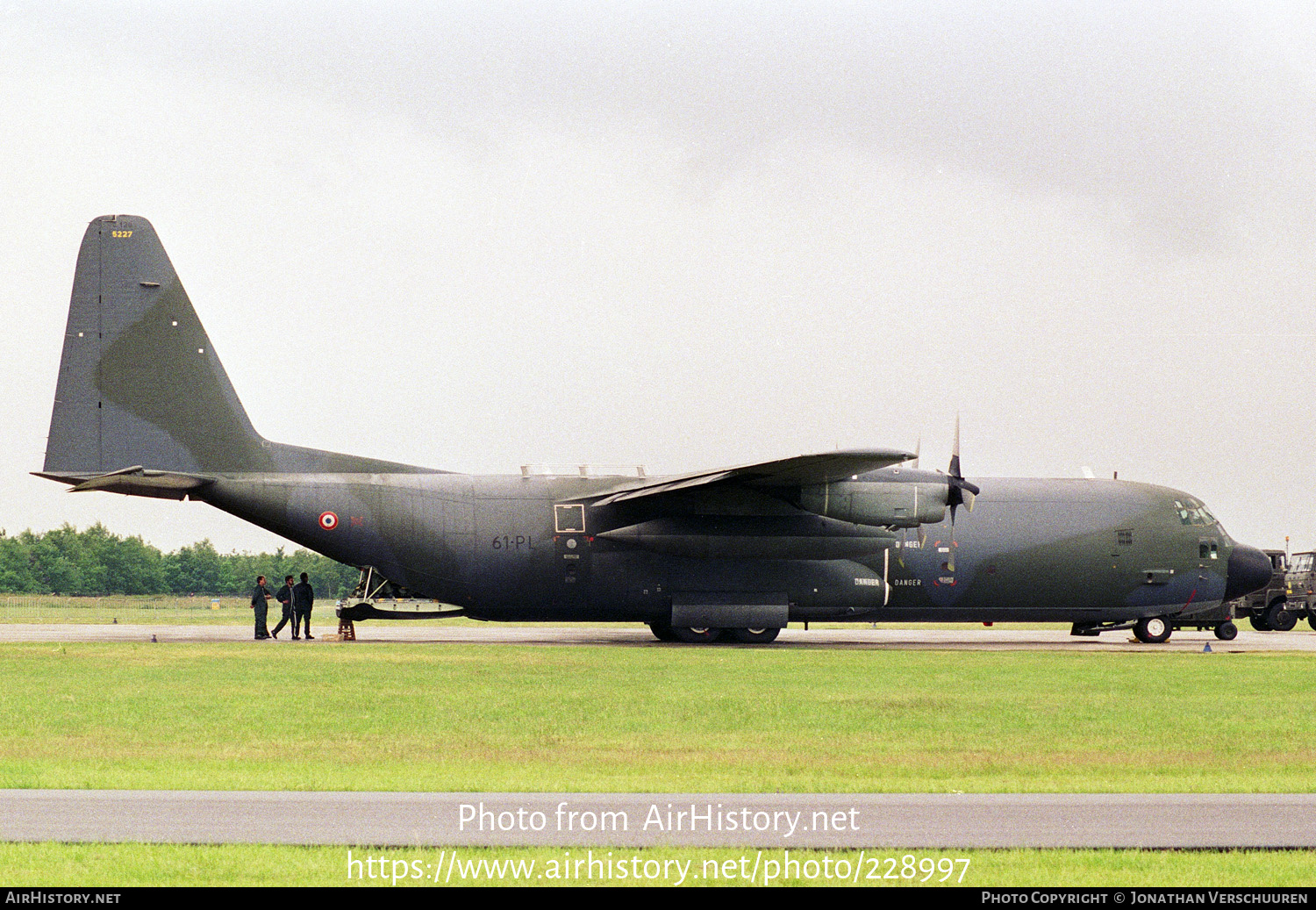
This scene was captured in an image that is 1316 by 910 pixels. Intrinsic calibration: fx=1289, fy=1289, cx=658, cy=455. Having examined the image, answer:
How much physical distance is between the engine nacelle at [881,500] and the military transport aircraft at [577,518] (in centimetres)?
5

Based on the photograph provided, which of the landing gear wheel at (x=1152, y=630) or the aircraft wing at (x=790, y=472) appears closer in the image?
the aircraft wing at (x=790, y=472)

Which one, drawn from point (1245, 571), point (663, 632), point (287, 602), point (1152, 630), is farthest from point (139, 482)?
point (1245, 571)

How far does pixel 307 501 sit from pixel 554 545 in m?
6.08

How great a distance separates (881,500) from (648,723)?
15.1 meters

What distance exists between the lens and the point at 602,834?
30.3 feet

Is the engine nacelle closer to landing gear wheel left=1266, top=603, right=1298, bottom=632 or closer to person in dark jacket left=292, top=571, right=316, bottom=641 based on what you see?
person in dark jacket left=292, top=571, right=316, bottom=641

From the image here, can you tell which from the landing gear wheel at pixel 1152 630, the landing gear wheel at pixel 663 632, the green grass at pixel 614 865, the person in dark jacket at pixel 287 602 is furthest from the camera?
the landing gear wheel at pixel 1152 630

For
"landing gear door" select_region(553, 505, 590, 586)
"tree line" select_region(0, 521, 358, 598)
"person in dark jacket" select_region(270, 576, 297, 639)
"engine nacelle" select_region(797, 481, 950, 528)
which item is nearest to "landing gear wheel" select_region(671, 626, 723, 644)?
"landing gear door" select_region(553, 505, 590, 586)

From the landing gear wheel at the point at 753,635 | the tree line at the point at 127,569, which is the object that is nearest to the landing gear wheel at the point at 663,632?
the landing gear wheel at the point at 753,635

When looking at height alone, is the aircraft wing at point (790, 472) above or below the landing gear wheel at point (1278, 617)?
above

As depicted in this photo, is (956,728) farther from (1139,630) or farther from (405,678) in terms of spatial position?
(1139,630)

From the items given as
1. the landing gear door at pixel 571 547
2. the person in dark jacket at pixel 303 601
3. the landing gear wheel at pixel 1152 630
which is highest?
the landing gear door at pixel 571 547

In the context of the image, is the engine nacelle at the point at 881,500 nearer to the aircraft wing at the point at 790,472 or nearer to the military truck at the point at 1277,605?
the aircraft wing at the point at 790,472

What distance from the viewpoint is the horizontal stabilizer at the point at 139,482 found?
30.1m
